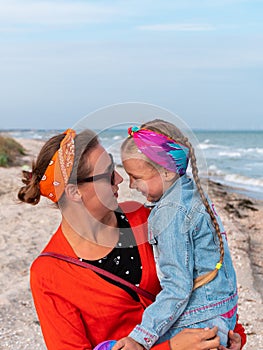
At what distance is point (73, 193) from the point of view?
2305 millimetres

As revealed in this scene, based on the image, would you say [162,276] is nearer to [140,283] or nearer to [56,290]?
[140,283]

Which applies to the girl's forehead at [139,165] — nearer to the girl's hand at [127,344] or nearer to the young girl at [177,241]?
the young girl at [177,241]

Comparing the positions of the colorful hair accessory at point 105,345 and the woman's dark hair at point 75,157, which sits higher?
the woman's dark hair at point 75,157

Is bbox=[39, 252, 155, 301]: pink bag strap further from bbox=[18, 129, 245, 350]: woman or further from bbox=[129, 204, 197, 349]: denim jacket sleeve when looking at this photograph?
bbox=[129, 204, 197, 349]: denim jacket sleeve

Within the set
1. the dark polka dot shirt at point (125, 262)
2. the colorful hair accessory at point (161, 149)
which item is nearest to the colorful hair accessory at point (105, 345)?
the dark polka dot shirt at point (125, 262)

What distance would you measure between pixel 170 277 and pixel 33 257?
589 cm

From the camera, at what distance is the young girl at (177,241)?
2244 millimetres

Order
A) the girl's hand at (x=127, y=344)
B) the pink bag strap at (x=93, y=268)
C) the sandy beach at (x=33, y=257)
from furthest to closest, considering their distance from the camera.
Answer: the sandy beach at (x=33, y=257), the pink bag strap at (x=93, y=268), the girl's hand at (x=127, y=344)

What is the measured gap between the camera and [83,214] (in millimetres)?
2363

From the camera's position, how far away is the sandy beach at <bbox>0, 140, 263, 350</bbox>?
5.16m

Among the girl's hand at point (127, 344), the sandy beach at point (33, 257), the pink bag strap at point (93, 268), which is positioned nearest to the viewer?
the girl's hand at point (127, 344)

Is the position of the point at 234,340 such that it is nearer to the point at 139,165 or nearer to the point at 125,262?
the point at 125,262

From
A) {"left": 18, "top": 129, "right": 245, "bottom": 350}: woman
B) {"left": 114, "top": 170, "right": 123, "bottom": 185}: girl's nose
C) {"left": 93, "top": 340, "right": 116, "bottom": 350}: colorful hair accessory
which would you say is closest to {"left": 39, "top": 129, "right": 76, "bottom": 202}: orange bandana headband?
{"left": 18, "top": 129, "right": 245, "bottom": 350}: woman

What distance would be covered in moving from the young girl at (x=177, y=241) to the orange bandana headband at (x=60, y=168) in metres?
0.21
